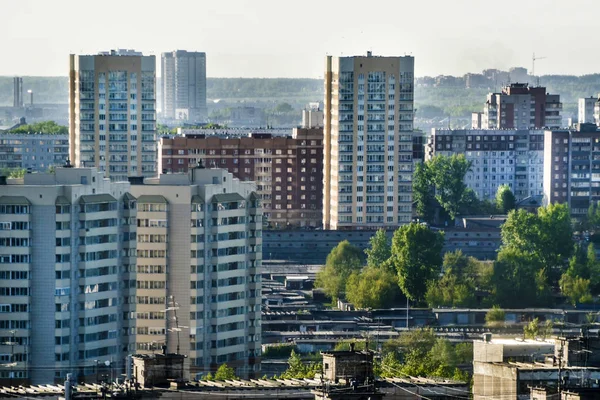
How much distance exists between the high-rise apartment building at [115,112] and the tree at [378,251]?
14830 mm

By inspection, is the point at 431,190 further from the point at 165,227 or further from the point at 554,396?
the point at 554,396

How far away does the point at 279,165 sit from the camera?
136 m

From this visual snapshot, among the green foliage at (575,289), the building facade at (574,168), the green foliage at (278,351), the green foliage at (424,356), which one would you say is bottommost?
the green foliage at (278,351)

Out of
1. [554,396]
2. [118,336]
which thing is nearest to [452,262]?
[118,336]

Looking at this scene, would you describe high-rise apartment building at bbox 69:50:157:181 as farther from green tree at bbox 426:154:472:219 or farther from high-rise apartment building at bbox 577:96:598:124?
high-rise apartment building at bbox 577:96:598:124

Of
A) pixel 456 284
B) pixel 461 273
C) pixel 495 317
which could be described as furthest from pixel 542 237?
pixel 495 317

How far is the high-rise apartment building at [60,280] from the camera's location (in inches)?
2694

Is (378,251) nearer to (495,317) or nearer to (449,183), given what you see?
(495,317)

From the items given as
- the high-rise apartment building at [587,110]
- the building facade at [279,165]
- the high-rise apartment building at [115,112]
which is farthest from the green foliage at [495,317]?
the high-rise apartment building at [587,110]

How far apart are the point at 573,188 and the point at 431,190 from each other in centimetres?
811

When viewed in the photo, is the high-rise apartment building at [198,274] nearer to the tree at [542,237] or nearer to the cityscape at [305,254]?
the cityscape at [305,254]

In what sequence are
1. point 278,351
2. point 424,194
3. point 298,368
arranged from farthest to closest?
1. point 424,194
2. point 278,351
3. point 298,368

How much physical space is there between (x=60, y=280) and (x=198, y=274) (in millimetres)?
5422

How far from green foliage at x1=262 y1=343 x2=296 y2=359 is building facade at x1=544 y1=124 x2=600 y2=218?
2335 inches
